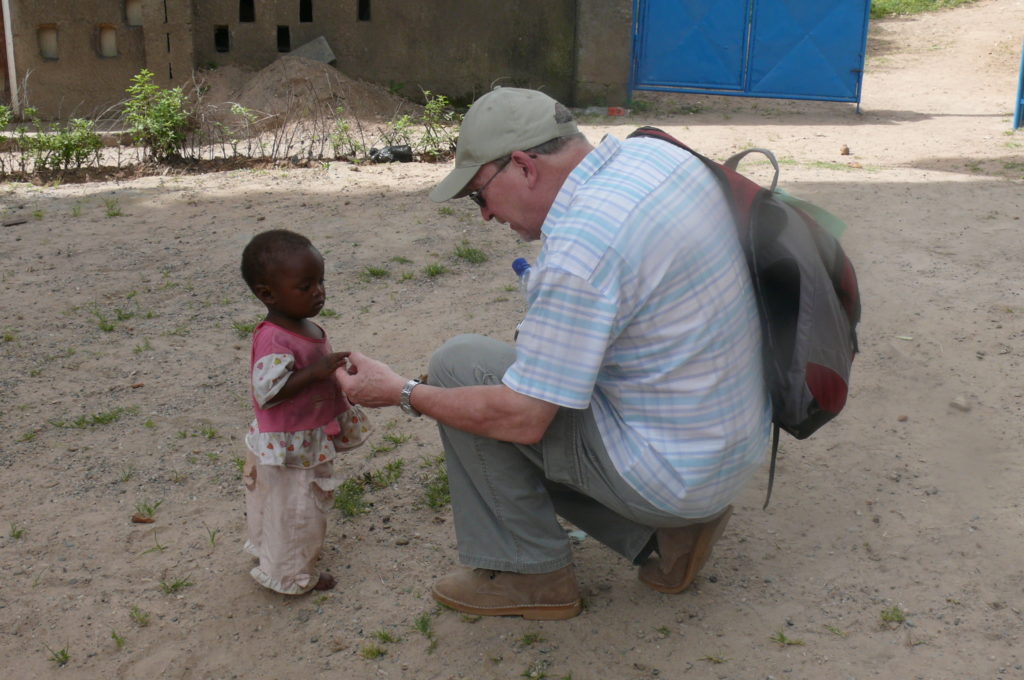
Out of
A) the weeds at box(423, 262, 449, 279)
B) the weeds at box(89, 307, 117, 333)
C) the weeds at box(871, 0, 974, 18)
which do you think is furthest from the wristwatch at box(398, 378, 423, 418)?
the weeds at box(871, 0, 974, 18)

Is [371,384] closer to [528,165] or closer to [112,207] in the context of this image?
[528,165]

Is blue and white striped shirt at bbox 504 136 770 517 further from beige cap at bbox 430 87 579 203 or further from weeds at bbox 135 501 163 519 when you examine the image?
weeds at bbox 135 501 163 519

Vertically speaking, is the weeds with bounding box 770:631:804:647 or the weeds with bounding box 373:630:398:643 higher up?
the weeds with bounding box 770:631:804:647

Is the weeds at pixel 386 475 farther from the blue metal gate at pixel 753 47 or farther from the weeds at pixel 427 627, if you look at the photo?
the blue metal gate at pixel 753 47

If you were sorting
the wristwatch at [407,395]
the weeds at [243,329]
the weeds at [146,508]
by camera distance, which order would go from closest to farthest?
the wristwatch at [407,395] → the weeds at [146,508] → the weeds at [243,329]

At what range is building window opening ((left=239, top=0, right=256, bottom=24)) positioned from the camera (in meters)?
9.72

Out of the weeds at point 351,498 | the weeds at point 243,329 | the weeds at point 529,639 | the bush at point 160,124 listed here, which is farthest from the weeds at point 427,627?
the bush at point 160,124

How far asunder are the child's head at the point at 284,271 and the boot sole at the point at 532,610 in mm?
935

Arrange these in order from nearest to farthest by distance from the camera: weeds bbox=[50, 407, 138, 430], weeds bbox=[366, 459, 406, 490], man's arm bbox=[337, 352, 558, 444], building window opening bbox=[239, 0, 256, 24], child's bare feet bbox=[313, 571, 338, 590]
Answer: man's arm bbox=[337, 352, 558, 444], child's bare feet bbox=[313, 571, 338, 590], weeds bbox=[366, 459, 406, 490], weeds bbox=[50, 407, 138, 430], building window opening bbox=[239, 0, 256, 24]

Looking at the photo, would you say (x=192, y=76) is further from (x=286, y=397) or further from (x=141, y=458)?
(x=286, y=397)

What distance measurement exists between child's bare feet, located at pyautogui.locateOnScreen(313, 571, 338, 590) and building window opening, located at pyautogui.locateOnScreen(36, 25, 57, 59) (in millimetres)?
7909

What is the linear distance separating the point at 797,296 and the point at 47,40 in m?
8.83

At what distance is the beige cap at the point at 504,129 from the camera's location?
92.0 inches

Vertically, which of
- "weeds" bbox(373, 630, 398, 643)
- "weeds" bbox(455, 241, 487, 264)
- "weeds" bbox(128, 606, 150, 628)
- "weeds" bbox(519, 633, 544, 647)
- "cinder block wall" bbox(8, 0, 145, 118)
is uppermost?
"cinder block wall" bbox(8, 0, 145, 118)
